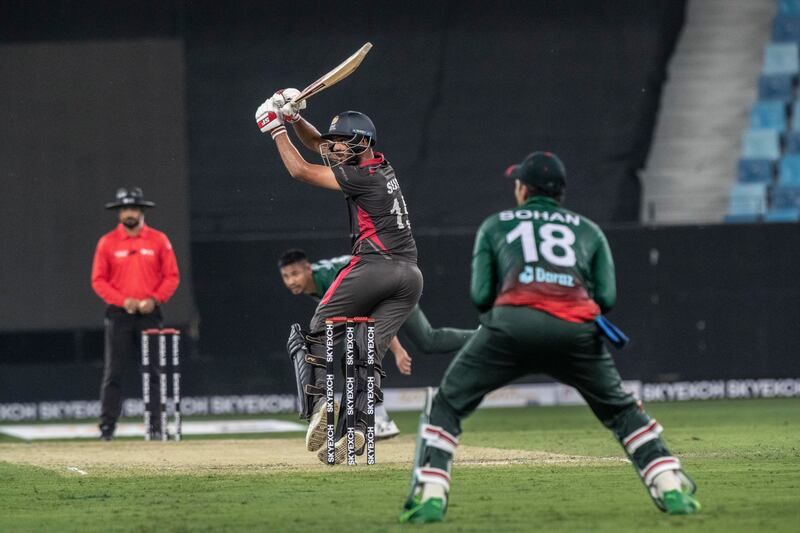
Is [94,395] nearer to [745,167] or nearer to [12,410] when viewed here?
[12,410]

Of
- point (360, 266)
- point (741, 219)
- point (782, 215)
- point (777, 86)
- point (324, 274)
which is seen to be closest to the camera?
point (360, 266)

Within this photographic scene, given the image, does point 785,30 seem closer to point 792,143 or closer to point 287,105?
point 792,143

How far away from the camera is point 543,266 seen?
20.3ft

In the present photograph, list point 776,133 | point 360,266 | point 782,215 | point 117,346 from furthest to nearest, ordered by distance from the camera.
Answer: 1. point 776,133
2. point 782,215
3. point 117,346
4. point 360,266

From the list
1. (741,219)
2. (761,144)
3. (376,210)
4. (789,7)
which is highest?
(789,7)

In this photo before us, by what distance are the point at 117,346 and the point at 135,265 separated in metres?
0.70

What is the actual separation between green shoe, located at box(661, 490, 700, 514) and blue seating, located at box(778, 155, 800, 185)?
42.8ft

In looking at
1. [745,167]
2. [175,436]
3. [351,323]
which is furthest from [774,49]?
[351,323]

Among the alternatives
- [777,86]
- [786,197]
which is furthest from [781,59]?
[786,197]

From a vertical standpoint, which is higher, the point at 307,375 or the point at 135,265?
the point at 135,265

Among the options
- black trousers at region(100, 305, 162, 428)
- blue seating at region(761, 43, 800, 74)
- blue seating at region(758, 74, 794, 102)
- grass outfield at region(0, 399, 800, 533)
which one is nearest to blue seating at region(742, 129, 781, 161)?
blue seating at region(758, 74, 794, 102)

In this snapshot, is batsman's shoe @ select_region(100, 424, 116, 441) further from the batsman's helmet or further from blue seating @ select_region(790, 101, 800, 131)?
blue seating @ select_region(790, 101, 800, 131)

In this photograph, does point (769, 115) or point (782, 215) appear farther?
point (769, 115)

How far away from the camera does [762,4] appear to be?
19.6 metres
